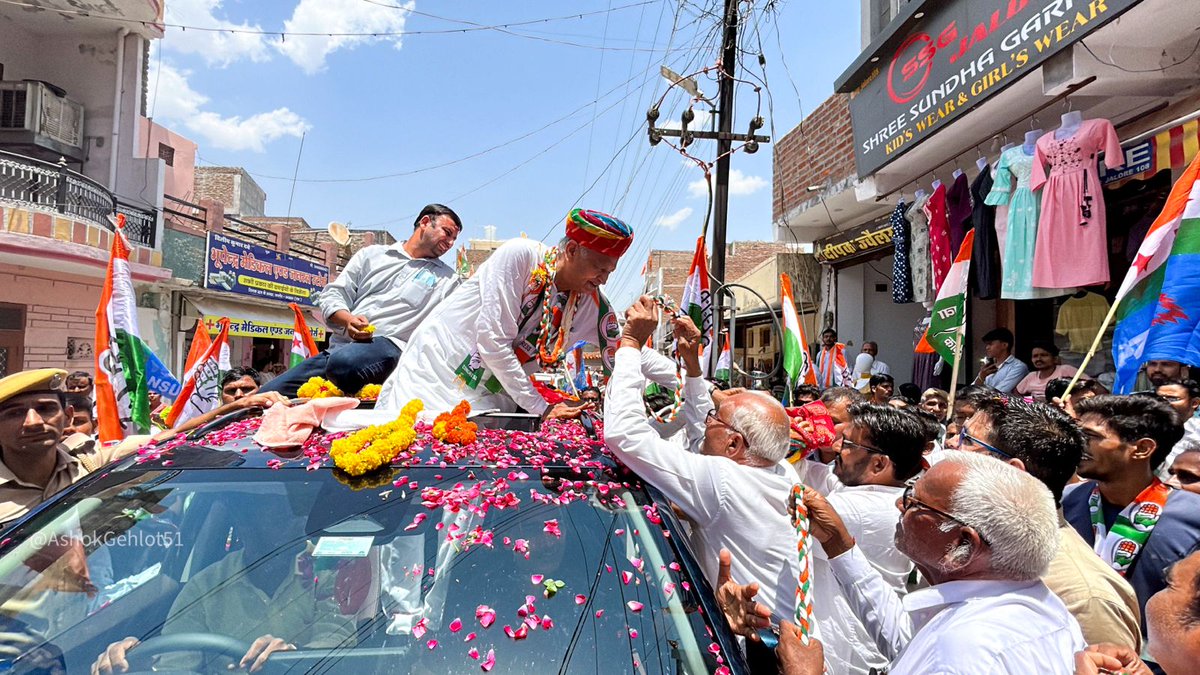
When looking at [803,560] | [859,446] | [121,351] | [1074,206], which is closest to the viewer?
[803,560]

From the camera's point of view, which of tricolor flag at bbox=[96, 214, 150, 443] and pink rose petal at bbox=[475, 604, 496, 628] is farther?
tricolor flag at bbox=[96, 214, 150, 443]

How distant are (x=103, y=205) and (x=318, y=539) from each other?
14.3 m

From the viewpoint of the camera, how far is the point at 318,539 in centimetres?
198

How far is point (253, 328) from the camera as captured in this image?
1786cm

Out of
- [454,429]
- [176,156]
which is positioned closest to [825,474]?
[454,429]

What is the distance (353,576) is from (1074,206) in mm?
5840

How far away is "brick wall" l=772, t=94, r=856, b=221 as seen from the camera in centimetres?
990

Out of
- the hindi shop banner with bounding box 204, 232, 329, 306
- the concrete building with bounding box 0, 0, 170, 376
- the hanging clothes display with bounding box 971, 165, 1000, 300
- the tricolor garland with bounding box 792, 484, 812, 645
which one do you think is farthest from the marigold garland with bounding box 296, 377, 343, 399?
the hindi shop banner with bounding box 204, 232, 329, 306

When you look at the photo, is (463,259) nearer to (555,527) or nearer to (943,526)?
(555,527)

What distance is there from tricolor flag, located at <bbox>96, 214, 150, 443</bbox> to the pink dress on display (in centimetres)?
713

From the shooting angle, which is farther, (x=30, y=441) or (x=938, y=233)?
(x=938, y=233)

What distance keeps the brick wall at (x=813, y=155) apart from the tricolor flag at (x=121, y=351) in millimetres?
8267

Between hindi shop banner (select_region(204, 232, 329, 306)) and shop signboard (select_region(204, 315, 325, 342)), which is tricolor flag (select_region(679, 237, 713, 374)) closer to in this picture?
hindi shop banner (select_region(204, 232, 329, 306))

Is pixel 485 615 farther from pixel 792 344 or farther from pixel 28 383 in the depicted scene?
pixel 792 344
